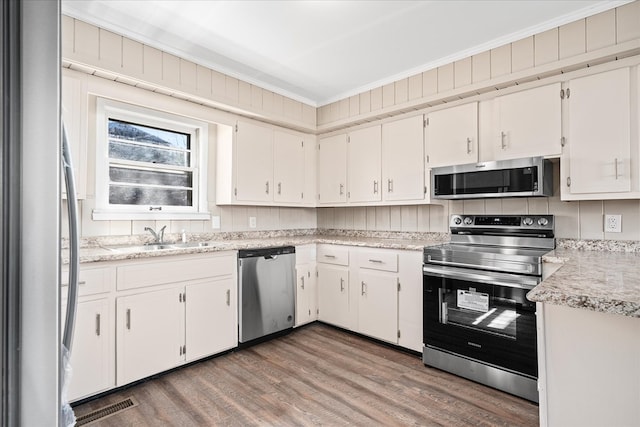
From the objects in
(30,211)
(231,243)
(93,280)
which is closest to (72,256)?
(30,211)

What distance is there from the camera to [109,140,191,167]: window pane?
282cm

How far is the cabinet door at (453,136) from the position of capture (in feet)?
9.26

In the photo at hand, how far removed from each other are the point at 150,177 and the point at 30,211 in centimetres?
253

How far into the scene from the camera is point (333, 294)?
348cm

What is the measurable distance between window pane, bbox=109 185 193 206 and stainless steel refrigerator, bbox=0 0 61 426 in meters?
2.35

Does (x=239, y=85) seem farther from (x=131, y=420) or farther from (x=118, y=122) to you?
(x=131, y=420)

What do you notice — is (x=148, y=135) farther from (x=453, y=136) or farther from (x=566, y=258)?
(x=566, y=258)

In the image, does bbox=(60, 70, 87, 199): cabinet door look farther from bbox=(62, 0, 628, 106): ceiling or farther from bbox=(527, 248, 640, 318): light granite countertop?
bbox=(527, 248, 640, 318): light granite countertop

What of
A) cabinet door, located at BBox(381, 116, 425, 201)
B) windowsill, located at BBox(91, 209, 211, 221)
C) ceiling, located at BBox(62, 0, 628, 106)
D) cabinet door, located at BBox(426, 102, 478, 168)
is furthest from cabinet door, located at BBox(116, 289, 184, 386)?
cabinet door, located at BBox(426, 102, 478, 168)

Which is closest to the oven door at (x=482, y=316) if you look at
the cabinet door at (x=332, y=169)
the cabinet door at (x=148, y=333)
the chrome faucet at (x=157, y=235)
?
the cabinet door at (x=332, y=169)

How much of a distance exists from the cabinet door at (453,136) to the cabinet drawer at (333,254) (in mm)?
1153

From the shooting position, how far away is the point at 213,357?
278cm

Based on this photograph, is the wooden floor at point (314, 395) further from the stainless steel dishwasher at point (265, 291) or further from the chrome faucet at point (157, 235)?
the chrome faucet at point (157, 235)

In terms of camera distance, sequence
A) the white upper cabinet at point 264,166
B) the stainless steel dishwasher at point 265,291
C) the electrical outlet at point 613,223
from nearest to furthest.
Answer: the electrical outlet at point 613,223
the stainless steel dishwasher at point 265,291
the white upper cabinet at point 264,166
